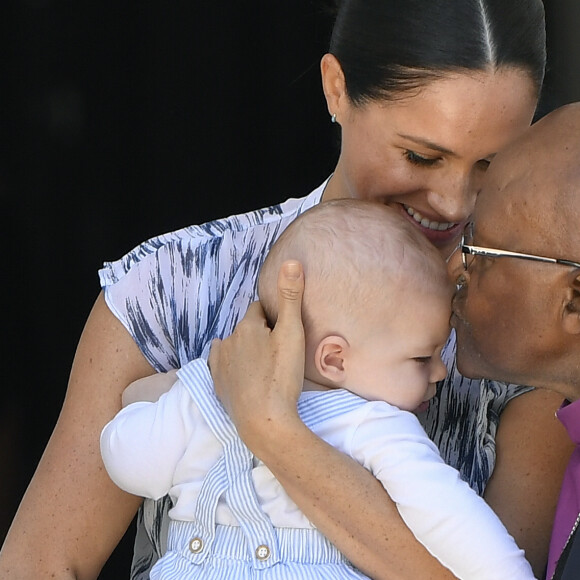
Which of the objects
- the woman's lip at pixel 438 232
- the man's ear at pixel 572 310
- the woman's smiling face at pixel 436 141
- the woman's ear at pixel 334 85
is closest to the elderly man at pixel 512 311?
the man's ear at pixel 572 310

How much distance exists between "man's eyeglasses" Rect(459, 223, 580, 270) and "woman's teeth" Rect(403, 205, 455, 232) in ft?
1.22

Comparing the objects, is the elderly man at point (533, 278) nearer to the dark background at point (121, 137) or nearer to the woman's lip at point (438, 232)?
the woman's lip at point (438, 232)

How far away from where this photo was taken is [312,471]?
2359mm

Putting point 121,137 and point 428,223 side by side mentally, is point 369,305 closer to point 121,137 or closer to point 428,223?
point 428,223

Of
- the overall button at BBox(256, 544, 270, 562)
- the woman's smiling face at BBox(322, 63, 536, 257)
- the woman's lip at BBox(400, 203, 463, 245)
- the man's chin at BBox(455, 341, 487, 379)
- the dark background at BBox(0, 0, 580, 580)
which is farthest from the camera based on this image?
the dark background at BBox(0, 0, 580, 580)

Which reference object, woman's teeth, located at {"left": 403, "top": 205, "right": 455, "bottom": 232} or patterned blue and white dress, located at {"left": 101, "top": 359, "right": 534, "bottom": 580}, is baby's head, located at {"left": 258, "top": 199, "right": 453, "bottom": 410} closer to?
patterned blue and white dress, located at {"left": 101, "top": 359, "right": 534, "bottom": 580}

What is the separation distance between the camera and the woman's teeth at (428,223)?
295cm

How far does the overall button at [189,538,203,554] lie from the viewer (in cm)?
243

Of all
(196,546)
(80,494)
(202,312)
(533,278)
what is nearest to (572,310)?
(533,278)

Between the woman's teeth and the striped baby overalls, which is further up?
the woman's teeth

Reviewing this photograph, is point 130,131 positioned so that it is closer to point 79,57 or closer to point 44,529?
point 79,57

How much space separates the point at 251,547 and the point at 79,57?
277cm

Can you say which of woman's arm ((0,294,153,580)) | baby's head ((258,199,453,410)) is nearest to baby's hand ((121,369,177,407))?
woman's arm ((0,294,153,580))

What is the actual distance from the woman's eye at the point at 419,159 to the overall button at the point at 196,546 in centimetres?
103
